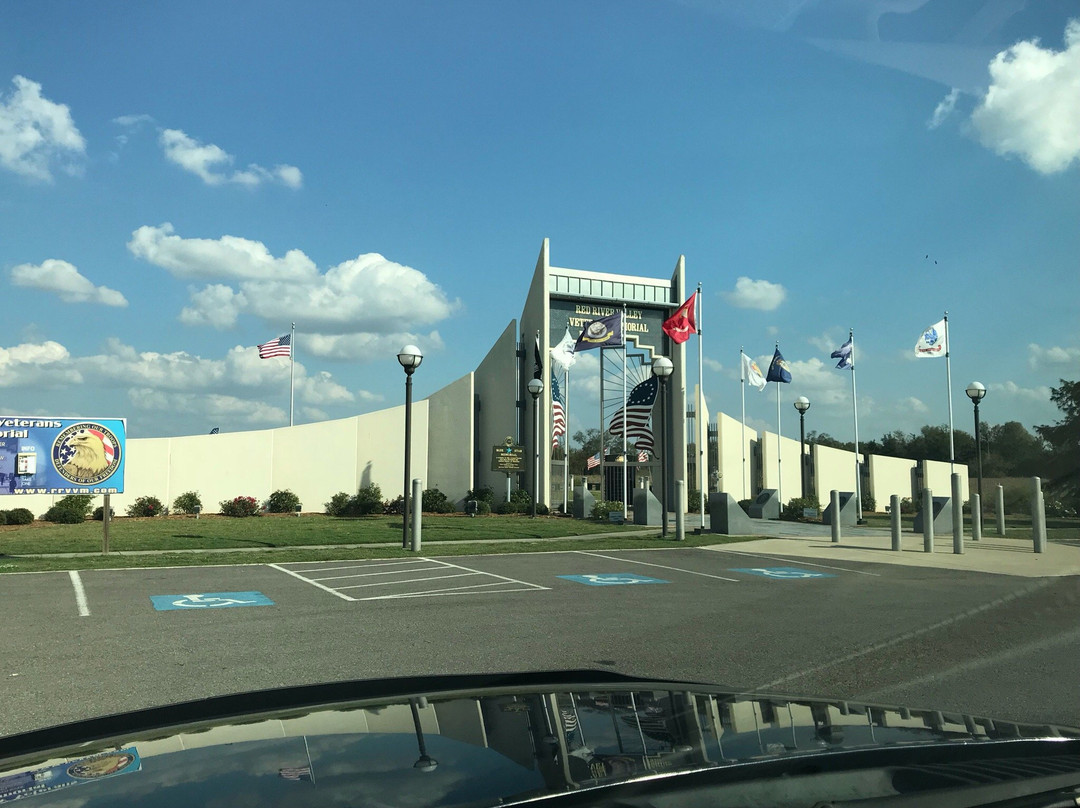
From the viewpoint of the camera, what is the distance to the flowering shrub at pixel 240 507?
3084 cm

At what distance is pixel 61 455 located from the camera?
16094 millimetres

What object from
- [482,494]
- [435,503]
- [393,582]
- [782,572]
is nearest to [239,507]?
[435,503]

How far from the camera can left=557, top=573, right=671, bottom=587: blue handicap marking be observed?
12891 mm

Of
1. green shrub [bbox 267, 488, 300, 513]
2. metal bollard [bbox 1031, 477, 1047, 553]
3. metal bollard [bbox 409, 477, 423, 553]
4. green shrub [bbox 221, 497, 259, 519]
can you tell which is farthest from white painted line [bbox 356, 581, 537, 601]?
green shrub [bbox 267, 488, 300, 513]

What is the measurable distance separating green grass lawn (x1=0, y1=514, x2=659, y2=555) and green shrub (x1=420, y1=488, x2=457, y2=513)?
4441 millimetres

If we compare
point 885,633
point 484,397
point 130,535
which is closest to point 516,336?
point 484,397

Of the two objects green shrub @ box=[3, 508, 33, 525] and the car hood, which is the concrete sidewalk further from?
green shrub @ box=[3, 508, 33, 525]

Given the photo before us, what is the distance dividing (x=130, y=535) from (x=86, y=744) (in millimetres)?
21285

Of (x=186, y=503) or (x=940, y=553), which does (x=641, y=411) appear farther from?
(x=186, y=503)

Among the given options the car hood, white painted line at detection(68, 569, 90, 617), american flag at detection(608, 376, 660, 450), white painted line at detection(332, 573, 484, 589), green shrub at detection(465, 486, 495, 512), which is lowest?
white painted line at detection(332, 573, 484, 589)

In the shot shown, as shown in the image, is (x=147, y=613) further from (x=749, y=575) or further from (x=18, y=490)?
(x=749, y=575)

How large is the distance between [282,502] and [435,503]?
6172mm

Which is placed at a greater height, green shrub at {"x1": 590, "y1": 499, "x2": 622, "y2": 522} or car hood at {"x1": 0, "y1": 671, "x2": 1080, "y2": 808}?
car hood at {"x1": 0, "y1": 671, "x2": 1080, "y2": 808}

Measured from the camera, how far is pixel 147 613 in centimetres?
968
